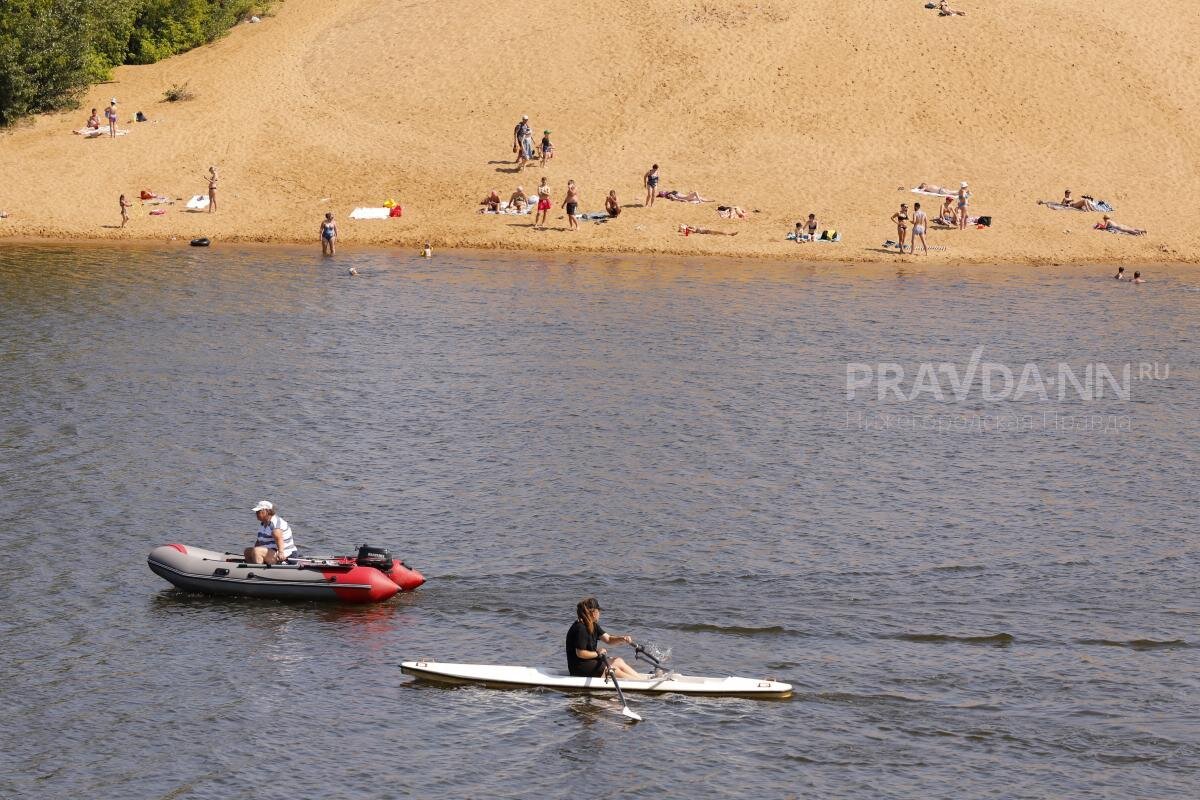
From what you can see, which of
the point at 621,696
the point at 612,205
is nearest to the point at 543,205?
the point at 612,205

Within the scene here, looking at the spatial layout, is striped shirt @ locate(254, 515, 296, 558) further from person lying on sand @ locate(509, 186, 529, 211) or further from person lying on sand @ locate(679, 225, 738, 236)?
person lying on sand @ locate(509, 186, 529, 211)

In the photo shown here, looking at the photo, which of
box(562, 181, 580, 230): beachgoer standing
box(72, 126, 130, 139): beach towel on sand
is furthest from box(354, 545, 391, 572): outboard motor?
box(72, 126, 130, 139): beach towel on sand

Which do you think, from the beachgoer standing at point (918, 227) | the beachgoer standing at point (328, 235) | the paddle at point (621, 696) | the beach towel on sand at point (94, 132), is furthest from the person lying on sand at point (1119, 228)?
the paddle at point (621, 696)

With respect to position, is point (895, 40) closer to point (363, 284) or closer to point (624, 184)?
point (624, 184)

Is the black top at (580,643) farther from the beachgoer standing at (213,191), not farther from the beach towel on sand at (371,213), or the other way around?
the beachgoer standing at (213,191)

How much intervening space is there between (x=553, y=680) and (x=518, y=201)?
1711 inches

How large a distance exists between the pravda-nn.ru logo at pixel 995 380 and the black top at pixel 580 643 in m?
20.0

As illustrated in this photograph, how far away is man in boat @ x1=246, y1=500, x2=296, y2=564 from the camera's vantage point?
28.0 m

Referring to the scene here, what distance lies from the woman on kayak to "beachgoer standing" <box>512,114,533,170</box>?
45.1 meters

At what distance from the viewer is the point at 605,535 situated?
31.3 meters

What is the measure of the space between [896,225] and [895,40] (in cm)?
1502

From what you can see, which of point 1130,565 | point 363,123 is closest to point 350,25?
point 363,123

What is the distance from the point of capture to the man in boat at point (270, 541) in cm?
2805

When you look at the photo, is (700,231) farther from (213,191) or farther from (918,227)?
(213,191)
